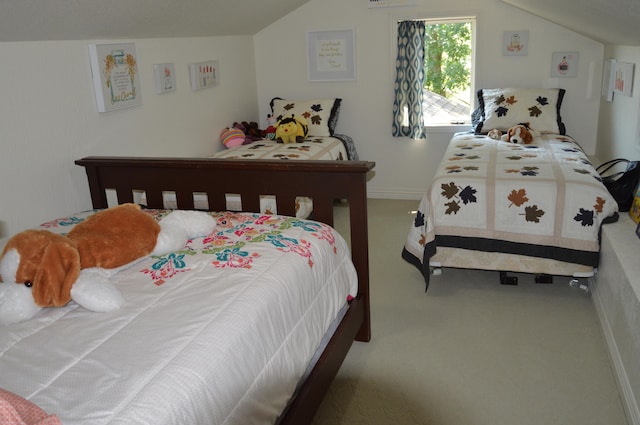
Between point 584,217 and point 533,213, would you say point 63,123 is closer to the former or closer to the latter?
point 533,213

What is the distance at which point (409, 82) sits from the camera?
4234mm

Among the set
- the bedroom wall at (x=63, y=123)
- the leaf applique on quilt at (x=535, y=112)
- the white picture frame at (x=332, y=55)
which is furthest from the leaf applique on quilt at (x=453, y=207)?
the white picture frame at (x=332, y=55)

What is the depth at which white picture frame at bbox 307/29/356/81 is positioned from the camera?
436 cm

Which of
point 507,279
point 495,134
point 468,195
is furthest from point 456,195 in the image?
point 495,134

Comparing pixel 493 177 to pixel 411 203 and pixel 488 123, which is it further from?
pixel 411 203

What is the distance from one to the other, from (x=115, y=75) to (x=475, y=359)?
2.20 meters

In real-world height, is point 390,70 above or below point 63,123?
above

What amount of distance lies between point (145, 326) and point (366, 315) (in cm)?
117

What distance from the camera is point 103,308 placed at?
1.42 meters

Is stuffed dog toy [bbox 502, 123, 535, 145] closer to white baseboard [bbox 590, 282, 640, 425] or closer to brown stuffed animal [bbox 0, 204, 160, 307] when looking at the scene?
white baseboard [bbox 590, 282, 640, 425]

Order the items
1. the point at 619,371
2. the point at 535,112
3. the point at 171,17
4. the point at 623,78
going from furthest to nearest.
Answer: the point at 535,112, the point at 623,78, the point at 171,17, the point at 619,371

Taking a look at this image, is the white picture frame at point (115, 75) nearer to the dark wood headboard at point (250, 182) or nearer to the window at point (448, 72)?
the dark wood headboard at point (250, 182)

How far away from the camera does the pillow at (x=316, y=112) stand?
14.2 ft

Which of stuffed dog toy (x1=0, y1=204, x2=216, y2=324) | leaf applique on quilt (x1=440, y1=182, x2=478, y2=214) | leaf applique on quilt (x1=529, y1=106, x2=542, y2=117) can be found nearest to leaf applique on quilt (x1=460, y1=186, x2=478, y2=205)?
leaf applique on quilt (x1=440, y1=182, x2=478, y2=214)
